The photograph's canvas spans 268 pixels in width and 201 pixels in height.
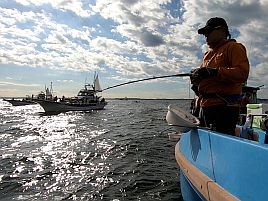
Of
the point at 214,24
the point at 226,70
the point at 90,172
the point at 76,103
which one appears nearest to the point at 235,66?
the point at 226,70

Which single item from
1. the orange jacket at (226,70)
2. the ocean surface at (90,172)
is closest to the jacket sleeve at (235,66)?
the orange jacket at (226,70)

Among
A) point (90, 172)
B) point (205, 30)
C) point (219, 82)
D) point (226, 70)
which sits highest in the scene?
point (205, 30)

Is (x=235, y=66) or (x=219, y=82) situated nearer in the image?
(x=235, y=66)

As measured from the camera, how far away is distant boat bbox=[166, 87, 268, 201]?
2.46 m

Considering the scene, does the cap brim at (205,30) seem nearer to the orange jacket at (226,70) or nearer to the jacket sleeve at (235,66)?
the orange jacket at (226,70)

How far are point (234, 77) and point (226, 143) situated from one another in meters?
0.92

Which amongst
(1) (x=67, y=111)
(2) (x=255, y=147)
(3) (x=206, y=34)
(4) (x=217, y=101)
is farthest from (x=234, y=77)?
(1) (x=67, y=111)

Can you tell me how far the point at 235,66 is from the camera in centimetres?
374

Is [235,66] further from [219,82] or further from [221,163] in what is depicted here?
[221,163]

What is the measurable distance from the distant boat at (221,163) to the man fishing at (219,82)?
30cm

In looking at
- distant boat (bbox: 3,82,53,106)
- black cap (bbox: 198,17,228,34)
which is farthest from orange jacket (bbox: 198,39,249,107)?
distant boat (bbox: 3,82,53,106)

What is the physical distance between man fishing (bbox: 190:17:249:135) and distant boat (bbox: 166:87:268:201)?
0.98 ft

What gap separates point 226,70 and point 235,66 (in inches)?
6.0

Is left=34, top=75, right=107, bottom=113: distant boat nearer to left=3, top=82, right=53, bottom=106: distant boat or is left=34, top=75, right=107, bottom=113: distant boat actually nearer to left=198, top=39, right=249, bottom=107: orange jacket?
left=3, top=82, right=53, bottom=106: distant boat
